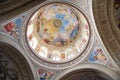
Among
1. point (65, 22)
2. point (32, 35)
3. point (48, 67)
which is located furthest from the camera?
point (65, 22)

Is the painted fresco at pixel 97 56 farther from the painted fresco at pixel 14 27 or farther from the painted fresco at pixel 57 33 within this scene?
the painted fresco at pixel 14 27

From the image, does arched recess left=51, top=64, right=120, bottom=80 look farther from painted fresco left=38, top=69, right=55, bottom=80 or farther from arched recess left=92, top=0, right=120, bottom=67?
arched recess left=92, top=0, right=120, bottom=67

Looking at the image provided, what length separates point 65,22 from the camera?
17125 millimetres

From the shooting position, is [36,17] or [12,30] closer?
[12,30]

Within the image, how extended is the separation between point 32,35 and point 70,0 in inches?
167

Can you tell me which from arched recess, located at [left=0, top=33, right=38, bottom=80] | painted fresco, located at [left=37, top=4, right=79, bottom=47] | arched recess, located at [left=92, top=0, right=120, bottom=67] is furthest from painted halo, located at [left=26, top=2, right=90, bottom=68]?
arched recess, located at [left=92, top=0, right=120, bottom=67]

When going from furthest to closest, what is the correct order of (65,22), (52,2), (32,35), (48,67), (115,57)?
(65,22), (32,35), (48,67), (52,2), (115,57)

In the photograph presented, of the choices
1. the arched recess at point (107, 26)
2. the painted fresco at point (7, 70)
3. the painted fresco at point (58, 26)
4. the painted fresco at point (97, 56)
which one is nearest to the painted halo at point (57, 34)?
the painted fresco at point (58, 26)

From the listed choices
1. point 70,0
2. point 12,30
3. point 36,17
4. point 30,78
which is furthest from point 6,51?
point 70,0

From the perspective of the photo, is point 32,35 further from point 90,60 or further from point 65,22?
point 90,60

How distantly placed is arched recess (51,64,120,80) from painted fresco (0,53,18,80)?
2.57 meters

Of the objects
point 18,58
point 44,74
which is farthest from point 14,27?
point 44,74

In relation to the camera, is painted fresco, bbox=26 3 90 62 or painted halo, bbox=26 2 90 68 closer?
→ painted halo, bbox=26 2 90 68

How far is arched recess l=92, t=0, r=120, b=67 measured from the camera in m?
11.2
